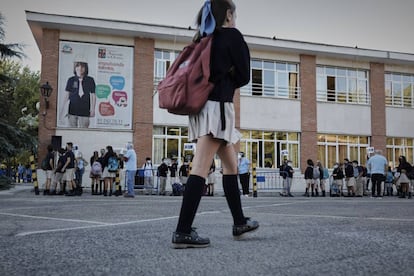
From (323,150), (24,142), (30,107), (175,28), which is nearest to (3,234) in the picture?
(24,142)

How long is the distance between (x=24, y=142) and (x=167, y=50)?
29.9ft

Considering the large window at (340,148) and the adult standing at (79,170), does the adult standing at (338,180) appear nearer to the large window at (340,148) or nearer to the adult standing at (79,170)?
the large window at (340,148)

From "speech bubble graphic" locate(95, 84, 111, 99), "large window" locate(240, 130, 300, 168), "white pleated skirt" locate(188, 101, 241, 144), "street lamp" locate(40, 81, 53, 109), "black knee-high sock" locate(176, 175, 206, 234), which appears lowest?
"black knee-high sock" locate(176, 175, 206, 234)

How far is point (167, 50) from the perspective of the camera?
81.1 feet

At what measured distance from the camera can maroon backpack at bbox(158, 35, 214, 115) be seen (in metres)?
3.24

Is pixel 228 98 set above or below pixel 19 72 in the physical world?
below

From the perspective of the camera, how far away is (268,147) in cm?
2583

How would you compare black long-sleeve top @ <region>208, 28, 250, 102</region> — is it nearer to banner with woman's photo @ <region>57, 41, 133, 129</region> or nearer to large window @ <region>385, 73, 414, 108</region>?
banner with woman's photo @ <region>57, 41, 133, 129</region>

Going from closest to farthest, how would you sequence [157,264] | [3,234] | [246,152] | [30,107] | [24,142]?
[157,264] → [3,234] → [24,142] → [246,152] → [30,107]

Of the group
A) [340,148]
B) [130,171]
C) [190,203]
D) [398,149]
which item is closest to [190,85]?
→ [190,203]

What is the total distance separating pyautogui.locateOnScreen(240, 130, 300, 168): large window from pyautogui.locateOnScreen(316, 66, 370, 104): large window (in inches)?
142

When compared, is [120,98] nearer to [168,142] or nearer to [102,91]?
[102,91]

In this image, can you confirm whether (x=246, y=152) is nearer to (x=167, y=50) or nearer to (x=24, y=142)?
(x=167, y=50)

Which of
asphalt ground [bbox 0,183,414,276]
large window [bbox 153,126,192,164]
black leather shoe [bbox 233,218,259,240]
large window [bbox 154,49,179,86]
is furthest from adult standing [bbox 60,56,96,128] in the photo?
Result: black leather shoe [bbox 233,218,259,240]
